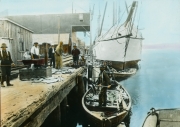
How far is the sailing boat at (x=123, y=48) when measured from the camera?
977 cm

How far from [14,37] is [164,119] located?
5286 millimetres

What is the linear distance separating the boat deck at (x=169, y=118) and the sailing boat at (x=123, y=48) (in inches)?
211

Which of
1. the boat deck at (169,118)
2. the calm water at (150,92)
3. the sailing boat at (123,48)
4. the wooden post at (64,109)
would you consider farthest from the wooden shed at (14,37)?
the boat deck at (169,118)

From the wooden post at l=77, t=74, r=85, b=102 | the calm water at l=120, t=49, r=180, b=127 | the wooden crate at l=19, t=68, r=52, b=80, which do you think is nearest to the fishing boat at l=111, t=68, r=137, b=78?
the calm water at l=120, t=49, r=180, b=127

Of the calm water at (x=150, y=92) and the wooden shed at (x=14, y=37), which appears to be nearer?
the wooden shed at (x=14, y=37)

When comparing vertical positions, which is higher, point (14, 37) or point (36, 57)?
point (14, 37)

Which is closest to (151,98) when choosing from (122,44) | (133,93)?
(133,93)

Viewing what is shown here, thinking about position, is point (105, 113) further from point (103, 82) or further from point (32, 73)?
point (32, 73)

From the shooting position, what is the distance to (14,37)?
6.22m

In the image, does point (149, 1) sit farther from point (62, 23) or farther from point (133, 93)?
point (62, 23)

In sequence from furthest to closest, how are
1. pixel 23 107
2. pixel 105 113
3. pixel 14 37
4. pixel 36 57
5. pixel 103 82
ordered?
pixel 14 37, pixel 36 57, pixel 103 82, pixel 105 113, pixel 23 107

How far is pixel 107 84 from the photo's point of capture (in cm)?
503

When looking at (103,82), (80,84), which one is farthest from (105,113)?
(80,84)

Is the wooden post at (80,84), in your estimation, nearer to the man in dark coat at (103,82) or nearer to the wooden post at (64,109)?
the wooden post at (64,109)
